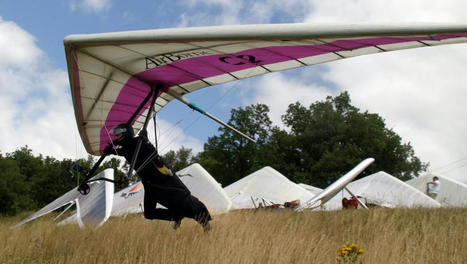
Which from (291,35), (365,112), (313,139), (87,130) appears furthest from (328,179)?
(291,35)

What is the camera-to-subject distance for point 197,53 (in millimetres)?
4109

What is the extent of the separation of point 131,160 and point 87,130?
2.18m

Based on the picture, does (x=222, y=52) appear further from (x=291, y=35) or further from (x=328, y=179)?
(x=328, y=179)

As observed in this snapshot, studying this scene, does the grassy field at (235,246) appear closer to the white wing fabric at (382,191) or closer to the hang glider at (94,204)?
the hang glider at (94,204)

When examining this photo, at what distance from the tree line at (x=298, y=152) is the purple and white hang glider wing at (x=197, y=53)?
1406 inches

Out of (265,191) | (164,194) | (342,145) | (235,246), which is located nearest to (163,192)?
(164,194)

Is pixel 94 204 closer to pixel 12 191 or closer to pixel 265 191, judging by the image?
pixel 265 191

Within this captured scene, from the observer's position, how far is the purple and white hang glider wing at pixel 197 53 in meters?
2.87

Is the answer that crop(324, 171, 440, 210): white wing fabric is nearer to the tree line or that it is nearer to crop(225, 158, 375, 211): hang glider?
crop(225, 158, 375, 211): hang glider

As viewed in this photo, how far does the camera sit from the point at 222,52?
409cm

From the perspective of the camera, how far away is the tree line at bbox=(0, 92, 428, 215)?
4275cm

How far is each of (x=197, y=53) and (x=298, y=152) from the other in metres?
45.6

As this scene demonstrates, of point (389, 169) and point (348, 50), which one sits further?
point (389, 169)

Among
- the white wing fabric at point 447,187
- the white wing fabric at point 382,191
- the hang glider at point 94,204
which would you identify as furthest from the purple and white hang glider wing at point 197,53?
the white wing fabric at point 447,187
